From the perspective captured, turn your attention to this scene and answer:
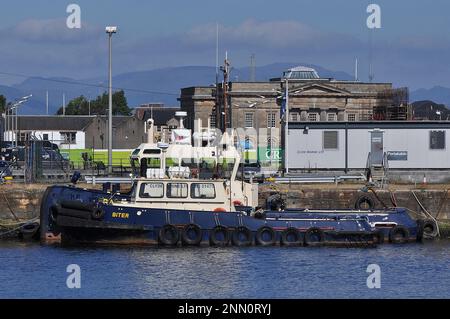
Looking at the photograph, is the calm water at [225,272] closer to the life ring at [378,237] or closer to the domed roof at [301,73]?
the life ring at [378,237]

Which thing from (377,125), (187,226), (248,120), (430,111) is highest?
(430,111)

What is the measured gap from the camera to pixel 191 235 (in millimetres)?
44688

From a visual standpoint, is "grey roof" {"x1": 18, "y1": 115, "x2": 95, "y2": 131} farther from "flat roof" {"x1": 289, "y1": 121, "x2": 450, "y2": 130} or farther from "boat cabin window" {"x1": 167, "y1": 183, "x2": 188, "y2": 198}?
"boat cabin window" {"x1": 167, "y1": 183, "x2": 188, "y2": 198}

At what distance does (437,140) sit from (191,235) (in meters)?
26.1

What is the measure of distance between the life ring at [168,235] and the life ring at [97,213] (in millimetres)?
2129

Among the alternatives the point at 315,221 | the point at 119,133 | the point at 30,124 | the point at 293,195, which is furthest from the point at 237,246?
the point at 30,124

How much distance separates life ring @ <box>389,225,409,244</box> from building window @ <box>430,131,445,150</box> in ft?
70.0

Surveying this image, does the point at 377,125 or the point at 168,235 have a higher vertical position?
the point at 377,125

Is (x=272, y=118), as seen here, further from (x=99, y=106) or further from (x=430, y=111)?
(x=99, y=106)

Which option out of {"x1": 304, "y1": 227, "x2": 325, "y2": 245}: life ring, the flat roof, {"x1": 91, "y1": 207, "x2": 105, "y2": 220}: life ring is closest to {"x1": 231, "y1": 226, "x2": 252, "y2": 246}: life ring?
{"x1": 304, "y1": 227, "x2": 325, "y2": 245}: life ring

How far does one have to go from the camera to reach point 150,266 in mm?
40281

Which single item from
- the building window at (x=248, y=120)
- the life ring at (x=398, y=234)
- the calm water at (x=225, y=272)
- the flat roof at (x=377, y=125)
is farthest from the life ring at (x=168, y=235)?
the building window at (x=248, y=120)

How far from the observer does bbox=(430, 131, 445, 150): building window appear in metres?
67.3

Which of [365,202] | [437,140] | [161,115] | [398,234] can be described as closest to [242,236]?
[398,234]
